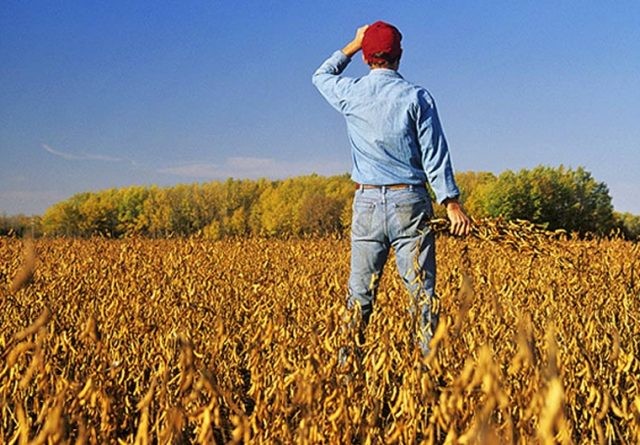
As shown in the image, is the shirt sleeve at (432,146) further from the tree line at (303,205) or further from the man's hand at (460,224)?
the tree line at (303,205)

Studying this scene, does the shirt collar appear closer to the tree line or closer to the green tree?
the tree line

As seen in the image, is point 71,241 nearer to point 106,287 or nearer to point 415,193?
point 106,287

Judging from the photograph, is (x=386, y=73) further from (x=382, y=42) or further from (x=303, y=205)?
(x=303, y=205)

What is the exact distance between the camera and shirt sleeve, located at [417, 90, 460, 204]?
11.8ft

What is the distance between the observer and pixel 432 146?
3.63 metres

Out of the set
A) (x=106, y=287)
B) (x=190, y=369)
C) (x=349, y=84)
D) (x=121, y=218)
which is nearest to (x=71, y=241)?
(x=106, y=287)

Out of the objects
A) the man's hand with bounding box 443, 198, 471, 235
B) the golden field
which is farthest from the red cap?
the golden field

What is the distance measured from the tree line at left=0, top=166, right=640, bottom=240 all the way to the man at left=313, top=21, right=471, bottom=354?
29.4 m

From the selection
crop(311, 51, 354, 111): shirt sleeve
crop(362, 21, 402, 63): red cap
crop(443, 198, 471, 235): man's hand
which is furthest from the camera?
crop(311, 51, 354, 111): shirt sleeve

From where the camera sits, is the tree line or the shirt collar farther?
the tree line

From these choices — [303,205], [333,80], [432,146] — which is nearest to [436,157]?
[432,146]

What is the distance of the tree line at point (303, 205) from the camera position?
37.4 m

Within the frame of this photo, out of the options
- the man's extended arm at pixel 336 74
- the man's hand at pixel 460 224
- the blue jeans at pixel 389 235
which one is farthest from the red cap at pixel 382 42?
the man's hand at pixel 460 224

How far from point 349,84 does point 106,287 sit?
3.40 metres
